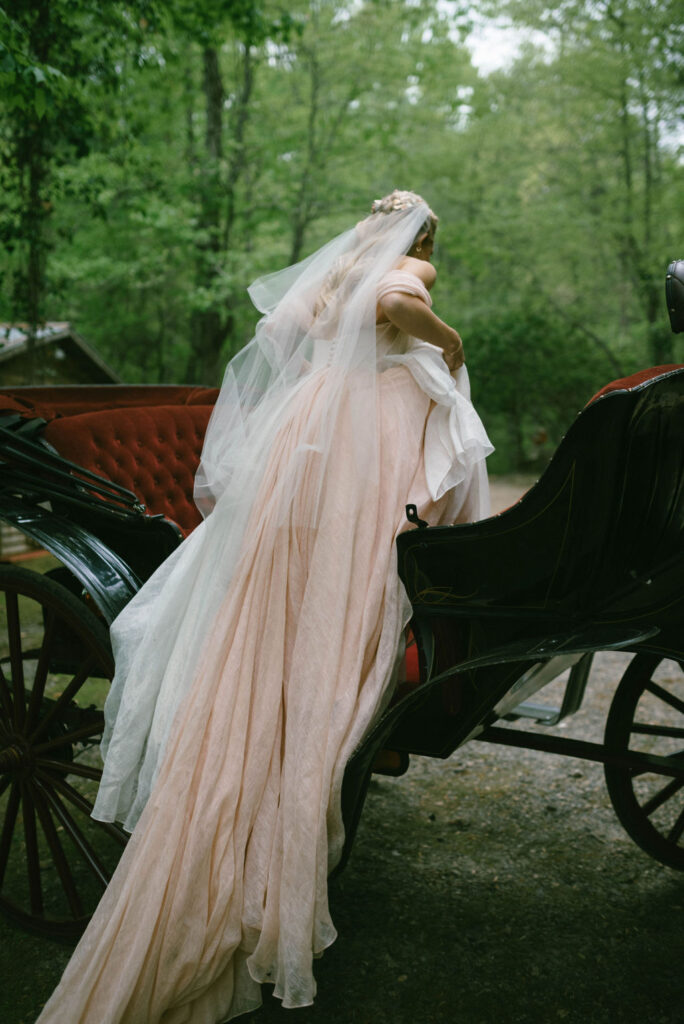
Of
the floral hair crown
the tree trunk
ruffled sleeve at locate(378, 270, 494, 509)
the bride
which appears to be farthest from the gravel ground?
the tree trunk

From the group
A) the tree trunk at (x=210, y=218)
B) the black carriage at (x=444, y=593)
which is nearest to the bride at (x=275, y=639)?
the black carriage at (x=444, y=593)

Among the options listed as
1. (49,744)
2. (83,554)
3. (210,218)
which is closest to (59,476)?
(83,554)

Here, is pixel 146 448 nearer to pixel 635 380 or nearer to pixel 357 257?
pixel 357 257

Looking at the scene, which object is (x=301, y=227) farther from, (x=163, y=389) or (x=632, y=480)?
(x=632, y=480)

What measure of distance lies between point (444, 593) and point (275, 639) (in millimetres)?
467

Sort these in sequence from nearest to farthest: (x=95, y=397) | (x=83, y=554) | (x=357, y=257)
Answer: (x=83, y=554) → (x=357, y=257) → (x=95, y=397)

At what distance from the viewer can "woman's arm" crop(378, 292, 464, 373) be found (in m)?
2.32

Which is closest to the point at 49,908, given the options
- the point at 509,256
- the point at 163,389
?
the point at 163,389

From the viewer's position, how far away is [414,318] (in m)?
2.33

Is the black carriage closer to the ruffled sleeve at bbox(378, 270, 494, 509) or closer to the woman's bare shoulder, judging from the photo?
the ruffled sleeve at bbox(378, 270, 494, 509)

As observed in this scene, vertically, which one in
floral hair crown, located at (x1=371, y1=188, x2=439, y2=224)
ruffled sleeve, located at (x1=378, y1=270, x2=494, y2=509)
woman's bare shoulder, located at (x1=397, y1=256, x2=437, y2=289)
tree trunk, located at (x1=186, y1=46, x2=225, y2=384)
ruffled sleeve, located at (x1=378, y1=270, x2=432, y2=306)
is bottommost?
ruffled sleeve, located at (x1=378, y1=270, x2=494, y2=509)

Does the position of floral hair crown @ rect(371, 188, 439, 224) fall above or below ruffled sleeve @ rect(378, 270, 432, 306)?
above

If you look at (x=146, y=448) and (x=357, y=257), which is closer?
(x=357, y=257)

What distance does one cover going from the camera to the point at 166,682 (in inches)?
84.8
